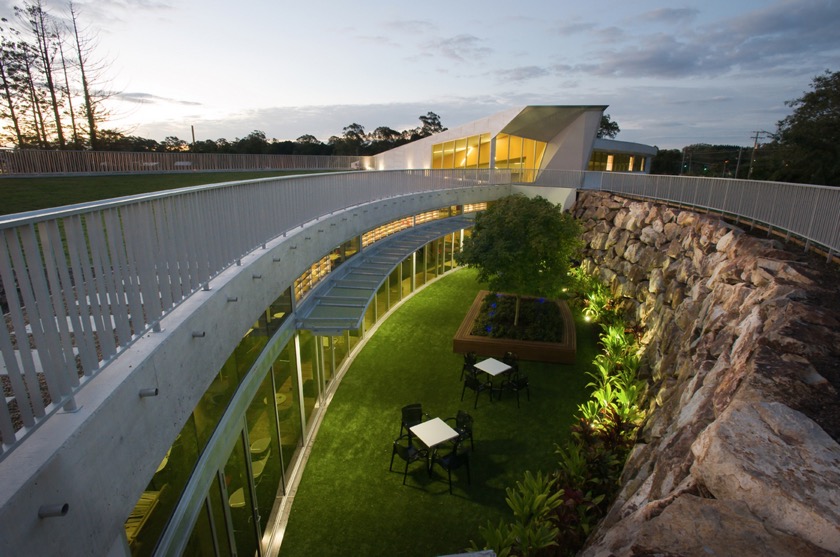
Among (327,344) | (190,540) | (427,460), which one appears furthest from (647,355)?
(190,540)

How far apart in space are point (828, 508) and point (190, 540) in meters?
5.57

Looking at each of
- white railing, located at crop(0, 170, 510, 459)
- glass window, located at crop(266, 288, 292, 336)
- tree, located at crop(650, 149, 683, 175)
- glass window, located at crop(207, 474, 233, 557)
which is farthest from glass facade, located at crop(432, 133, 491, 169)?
tree, located at crop(650, 149, 683, 175)

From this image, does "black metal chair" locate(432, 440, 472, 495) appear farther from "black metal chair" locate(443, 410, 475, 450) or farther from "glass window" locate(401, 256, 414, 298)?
"glass window" locate(401, 256, 414, 298)

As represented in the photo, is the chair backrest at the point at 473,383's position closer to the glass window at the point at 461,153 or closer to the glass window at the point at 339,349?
the glass window at the point at 339,349

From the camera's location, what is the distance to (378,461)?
8938mm

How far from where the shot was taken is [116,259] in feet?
10.2

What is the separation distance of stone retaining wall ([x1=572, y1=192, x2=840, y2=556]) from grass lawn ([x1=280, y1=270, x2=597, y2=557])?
2.34 meters

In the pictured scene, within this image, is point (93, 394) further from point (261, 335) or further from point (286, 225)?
point (286, 225)

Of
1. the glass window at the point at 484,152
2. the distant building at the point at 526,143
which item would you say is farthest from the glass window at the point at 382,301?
the glass window at the point at 484,152

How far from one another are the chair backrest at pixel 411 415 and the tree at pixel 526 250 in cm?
617

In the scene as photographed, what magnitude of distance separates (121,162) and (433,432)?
15760 mm

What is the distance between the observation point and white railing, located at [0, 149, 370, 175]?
13391mm

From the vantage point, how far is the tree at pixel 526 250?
13.8 meters

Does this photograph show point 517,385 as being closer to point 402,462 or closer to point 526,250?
point 402,462
